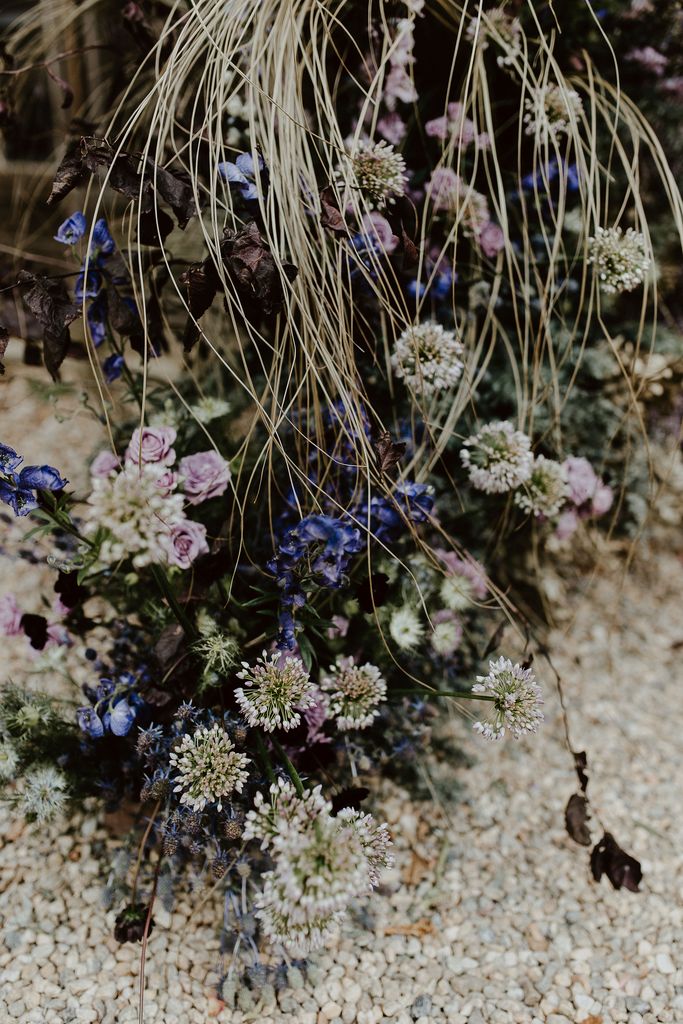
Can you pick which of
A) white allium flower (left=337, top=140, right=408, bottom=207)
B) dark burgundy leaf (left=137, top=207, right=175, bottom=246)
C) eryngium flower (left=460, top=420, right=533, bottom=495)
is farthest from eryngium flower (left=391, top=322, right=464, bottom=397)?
dark burgundy leaf (left=137, top=207, right=175, bottom=246)

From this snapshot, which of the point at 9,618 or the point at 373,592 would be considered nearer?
the point at 373,592

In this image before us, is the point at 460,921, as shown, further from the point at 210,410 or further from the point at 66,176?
the point at 66,176

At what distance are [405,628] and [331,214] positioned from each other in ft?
2.48

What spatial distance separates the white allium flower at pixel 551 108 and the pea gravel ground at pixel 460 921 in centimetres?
128

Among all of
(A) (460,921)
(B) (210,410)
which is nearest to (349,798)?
(A) (460,921)

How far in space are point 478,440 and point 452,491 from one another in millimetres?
303

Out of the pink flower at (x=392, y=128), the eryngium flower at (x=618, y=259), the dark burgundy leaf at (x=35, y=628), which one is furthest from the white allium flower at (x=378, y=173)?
the dark burgundy leaf at (x=35, y=628)

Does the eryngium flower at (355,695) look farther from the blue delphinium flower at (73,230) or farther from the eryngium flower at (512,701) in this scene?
the blue delphinium flower at (73,230)

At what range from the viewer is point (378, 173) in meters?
1.44

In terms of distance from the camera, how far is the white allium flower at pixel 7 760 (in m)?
1.32

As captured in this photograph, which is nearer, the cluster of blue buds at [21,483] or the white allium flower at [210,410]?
the cluster of blue buds at [21,483]

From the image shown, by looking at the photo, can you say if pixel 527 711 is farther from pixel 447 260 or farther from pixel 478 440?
pixel 447 260

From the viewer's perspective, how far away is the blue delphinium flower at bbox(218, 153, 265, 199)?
1.35 meters

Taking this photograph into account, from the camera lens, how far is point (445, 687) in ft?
5.38
